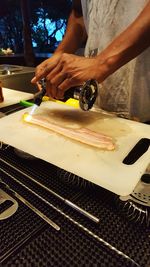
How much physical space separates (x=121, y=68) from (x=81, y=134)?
0.47 meters

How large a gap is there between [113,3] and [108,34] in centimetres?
12

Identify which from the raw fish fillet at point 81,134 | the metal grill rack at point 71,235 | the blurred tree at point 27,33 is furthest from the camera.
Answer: the blurred tree at point 27,33

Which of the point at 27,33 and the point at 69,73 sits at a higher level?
the point at 27,33

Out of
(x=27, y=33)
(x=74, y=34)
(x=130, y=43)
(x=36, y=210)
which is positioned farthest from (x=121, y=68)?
(x=27, y=33)

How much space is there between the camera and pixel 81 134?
A: 76cm

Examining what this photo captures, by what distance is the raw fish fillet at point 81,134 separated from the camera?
0.71 m

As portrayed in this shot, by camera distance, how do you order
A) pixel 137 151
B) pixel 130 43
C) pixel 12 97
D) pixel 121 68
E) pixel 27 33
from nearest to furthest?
1. pixel 137 151
2. pixel 130 43
3. pixel 121 68
4. pixel 12 97
5. pixel 27 33

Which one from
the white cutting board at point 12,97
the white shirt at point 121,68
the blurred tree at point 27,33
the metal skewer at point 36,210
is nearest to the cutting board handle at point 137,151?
the metal skewer at point 36,210

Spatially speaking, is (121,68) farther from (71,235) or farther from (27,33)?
(27,33)

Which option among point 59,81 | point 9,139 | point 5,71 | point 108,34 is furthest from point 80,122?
point 5,71

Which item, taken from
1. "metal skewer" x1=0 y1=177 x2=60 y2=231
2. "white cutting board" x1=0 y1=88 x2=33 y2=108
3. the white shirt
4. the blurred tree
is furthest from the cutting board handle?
the blurred tree

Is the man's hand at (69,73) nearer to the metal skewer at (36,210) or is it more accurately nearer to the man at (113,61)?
the man at (113,61)

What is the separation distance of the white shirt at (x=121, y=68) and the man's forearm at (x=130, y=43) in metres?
0.20

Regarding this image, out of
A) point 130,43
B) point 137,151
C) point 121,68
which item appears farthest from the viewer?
point 121,68
